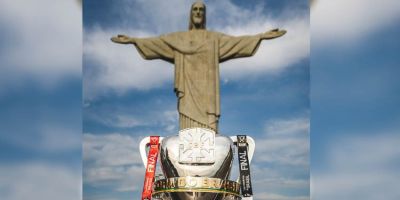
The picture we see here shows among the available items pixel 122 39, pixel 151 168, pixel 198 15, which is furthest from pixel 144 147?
pixel 198 15

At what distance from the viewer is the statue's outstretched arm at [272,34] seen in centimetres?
1658

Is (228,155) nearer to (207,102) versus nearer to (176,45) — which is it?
(207,102)

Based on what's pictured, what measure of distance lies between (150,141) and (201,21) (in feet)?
10.4

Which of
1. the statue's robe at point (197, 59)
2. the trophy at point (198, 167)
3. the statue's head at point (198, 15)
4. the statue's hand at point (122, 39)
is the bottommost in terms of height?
the trophy at point (198, 167)

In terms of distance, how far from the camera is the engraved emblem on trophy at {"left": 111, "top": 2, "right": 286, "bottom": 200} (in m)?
15.1

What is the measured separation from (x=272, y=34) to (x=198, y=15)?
6.02 feet

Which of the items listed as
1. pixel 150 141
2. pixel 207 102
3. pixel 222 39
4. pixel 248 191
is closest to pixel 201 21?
pixel 222 39

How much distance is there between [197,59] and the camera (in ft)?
54.7

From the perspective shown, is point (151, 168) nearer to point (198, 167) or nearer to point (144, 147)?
point (144, 147)

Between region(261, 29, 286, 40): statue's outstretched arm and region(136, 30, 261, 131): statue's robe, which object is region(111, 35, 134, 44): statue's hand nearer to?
region(136, 30, 261, 131): statue's robe

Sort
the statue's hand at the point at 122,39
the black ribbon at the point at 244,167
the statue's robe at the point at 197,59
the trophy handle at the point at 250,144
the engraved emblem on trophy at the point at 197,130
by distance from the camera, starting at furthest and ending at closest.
Answer: the statue's hand at the point at 122,39 < the statue's robe at the point at 197,59 < the trophy handle at the point at 250,144 < the black ribbon at the point at 244,167 < the engraved emblem on trophy at the point at 197,130

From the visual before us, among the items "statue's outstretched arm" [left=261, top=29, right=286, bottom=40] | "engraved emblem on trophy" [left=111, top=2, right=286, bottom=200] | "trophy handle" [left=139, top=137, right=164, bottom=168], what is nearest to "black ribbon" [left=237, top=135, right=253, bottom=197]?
"engraved emblem on trophy" [left=111, top=2, right=286, bottom=200]

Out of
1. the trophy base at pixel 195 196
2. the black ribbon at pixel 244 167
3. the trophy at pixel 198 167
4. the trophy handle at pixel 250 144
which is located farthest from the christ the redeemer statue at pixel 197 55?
the trophy base at pixel 195 196

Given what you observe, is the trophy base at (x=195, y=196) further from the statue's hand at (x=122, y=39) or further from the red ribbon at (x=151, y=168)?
the statue's hand at (x=122, y=39)
